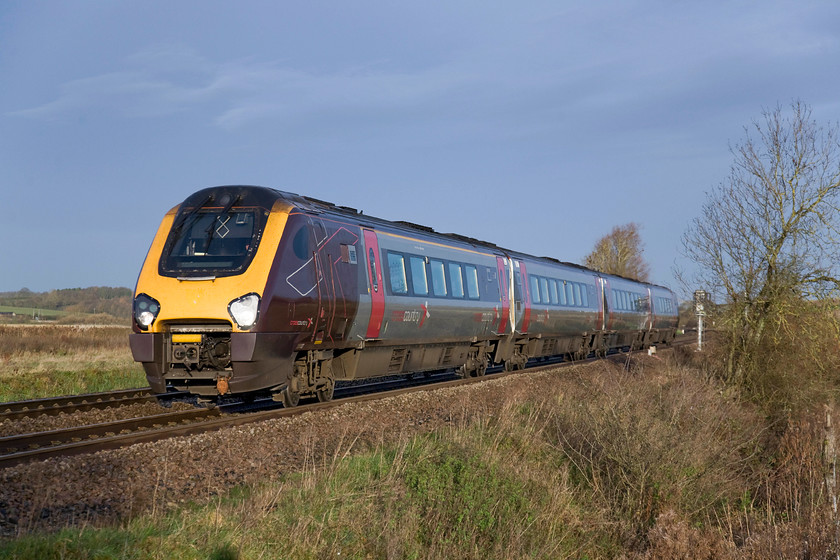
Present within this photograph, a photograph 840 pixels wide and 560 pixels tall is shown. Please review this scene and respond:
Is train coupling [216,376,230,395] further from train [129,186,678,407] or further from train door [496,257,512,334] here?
train door [496,257,512,334]

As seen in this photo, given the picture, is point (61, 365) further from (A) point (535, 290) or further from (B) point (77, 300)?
(B) point (77, 300)

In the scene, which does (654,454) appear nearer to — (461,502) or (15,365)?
(461,502)

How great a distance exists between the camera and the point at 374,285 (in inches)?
532

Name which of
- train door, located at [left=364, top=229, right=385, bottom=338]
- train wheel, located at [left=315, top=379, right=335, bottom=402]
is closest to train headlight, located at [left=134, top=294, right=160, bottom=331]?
train wheel, located at [left=315, top=379, right=335, bottom=402]

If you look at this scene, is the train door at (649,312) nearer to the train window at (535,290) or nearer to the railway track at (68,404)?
the train window at (535,290)

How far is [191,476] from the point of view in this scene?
25.2 ft

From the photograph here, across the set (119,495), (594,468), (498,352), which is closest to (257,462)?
(119,495)

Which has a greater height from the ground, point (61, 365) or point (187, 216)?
point (187, 216)

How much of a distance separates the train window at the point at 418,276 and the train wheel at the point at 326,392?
2752 millimetres

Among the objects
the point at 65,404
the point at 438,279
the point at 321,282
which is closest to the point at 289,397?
the point at 321,282

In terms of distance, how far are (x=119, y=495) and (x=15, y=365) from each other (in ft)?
49.3

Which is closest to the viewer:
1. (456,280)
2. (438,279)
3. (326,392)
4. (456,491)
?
(456,491)

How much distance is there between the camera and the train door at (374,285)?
13375 mm

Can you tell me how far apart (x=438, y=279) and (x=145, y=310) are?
21.3ft
